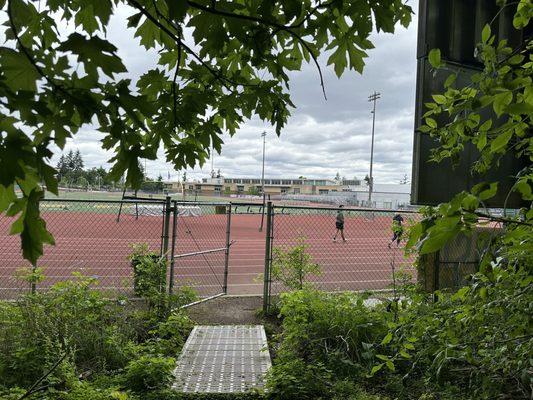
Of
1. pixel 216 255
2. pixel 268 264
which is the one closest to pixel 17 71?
pixel 268 264

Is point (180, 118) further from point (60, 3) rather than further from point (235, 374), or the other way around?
point (235, 374)

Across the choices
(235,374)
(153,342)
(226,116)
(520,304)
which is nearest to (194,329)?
(153,342)

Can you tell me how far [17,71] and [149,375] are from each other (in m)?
3.22

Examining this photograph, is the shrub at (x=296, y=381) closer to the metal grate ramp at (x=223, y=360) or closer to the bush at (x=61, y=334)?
the metal grate ramp at (x=223, y=360)

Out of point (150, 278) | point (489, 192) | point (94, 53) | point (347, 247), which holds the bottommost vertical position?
point (347, 247)

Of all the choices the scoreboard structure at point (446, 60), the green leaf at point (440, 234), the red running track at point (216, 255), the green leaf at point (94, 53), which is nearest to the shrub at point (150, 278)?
the red running track at point (216, 255)

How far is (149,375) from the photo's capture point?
3.82m

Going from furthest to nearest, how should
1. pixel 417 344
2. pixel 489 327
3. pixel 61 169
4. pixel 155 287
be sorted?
pixel 155 287 → pixel 417 344 → pixel 489 327 → pixel 61 169

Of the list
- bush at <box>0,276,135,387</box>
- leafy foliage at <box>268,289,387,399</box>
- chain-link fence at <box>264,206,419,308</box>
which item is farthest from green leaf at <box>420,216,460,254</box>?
chain-link fence at <box>264,206,419,308</box>

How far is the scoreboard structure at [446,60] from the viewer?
4824mm

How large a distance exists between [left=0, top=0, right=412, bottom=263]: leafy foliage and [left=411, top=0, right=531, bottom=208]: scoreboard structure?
104 inches

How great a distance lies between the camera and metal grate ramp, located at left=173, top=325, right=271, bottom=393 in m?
4.00

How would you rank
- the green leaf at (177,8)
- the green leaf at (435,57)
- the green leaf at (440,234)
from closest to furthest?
the green leaf at (440,234)
the green leaf at (177,8)
the green leaf at (435,57)

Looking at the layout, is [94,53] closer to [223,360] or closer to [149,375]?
[149,375]
